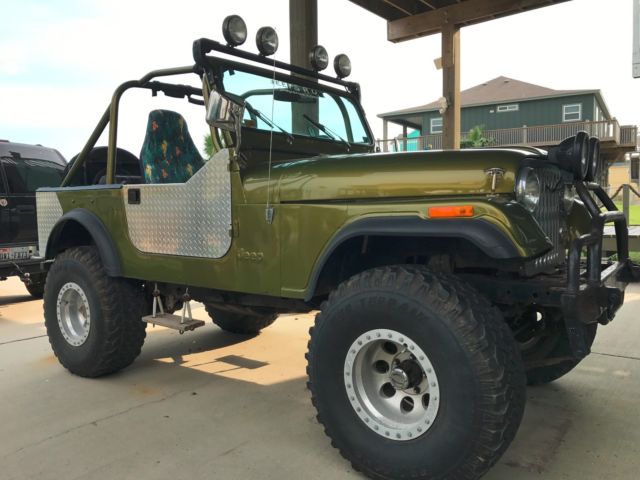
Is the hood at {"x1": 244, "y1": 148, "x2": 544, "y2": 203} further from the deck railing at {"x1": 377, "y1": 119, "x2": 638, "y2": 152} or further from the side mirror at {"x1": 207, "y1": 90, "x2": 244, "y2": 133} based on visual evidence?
the deck railing at {"x1": 377, "y1": 119, "x2": 638, "y2": 152}

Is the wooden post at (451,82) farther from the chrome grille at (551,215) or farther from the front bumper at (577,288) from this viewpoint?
the chrome grille at (551,215)

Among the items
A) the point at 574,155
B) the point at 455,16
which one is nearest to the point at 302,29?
the point at 455,16

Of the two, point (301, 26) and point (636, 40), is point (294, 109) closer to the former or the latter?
point (301, 26)

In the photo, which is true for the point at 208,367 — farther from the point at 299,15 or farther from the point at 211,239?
the point at 299,15

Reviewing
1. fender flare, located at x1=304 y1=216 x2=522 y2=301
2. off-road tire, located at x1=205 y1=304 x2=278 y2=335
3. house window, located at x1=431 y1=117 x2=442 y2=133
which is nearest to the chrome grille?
fender flare, located at x1=304 y1=216 x2=522 y2=301

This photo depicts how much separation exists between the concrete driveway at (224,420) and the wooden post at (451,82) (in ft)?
9.39

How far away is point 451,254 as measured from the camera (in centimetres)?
262

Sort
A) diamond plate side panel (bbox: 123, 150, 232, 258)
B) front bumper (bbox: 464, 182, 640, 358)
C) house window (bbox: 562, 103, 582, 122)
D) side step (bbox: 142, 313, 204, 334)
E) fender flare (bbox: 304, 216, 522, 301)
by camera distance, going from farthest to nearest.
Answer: house window (bbox: 562, 103, 582, 122) < side step (bbox: 142, 313, 204, 334) < diamond plate side panel (bbox: 123, 150, 232, 258) < front bumper (bbox: 464, 182, 640, 358) < fender flare (bbox: 304, 216, 522, 301)

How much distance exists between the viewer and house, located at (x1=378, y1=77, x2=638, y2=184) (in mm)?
22500

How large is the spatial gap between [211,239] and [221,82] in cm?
98

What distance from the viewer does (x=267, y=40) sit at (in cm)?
344

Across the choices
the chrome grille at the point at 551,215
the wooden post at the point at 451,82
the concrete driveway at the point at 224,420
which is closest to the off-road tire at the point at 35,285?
the concrete driveway at the point at 224,420

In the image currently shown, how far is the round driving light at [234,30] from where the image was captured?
3.17 meters

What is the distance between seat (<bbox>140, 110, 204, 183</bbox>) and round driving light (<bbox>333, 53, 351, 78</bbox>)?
128 cm
